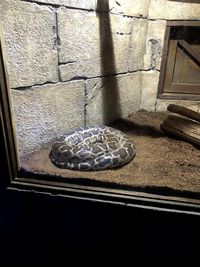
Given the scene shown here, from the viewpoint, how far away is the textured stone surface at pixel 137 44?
284 centimetres

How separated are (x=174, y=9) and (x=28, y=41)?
1.95m

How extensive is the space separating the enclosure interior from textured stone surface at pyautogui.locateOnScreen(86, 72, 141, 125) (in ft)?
0.03

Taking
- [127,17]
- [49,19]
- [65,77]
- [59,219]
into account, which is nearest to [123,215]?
[59,219]

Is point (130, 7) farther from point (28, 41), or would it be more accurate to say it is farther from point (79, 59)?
point (28, 41)

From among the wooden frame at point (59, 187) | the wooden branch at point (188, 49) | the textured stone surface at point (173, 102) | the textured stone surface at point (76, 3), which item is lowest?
the textured stone surface at point (173, 102)

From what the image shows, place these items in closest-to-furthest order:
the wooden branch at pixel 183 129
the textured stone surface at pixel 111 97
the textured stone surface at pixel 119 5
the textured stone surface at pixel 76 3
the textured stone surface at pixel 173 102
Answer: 1. the textured stone surface at pixel 76 3
2. the textured stone surface at pixel 119 5
3. the wooden branch at pixel 183 129
4. the textured stone surface at pixel 111 97
5. the textured stone surface at pixel 173 102

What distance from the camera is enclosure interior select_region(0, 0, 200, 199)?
1.63 m

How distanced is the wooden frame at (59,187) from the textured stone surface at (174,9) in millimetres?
2287

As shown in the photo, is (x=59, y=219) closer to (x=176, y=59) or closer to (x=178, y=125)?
(x=178, y=125)

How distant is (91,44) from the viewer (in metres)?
2.27

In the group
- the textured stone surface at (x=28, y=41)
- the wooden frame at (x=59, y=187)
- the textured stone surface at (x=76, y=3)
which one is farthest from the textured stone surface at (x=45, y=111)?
the textured stone surface at (x=76, y=3)

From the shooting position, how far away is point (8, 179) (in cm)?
152

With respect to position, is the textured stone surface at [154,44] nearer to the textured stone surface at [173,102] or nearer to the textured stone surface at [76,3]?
the textured stone surface at [173,102]

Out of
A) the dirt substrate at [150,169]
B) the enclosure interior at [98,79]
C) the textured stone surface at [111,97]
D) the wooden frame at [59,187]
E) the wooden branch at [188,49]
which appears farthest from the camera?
the wooden branch at [188,49]
